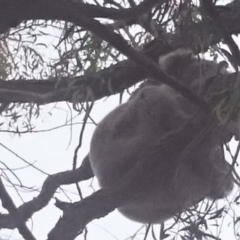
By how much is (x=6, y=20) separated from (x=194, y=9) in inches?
18.3

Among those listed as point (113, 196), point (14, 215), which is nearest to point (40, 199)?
point (14, 215)

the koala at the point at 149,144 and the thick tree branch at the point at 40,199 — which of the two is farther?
the koala at the point at 149,144

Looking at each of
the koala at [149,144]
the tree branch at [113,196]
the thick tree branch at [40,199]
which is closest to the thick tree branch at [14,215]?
the thick tree branch at [40,199]

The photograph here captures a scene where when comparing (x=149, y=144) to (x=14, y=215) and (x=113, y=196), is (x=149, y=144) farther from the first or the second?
(x=14, y=215)

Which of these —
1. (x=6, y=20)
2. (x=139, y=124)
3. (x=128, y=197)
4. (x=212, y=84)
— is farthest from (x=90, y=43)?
(x=139, y=124)

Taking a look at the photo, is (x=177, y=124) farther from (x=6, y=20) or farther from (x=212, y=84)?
(x=6, y=20)

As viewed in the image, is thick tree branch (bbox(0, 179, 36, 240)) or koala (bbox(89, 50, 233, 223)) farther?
koala (bbox(89, 50, 233, 223))

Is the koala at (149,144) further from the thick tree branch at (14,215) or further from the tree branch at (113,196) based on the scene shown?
the thick tree branch at (14,215)

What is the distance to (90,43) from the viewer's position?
1437mm

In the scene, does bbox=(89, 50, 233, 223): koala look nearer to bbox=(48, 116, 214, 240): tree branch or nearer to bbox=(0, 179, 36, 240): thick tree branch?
bbox=(48, 116, 214, 240): tree branch

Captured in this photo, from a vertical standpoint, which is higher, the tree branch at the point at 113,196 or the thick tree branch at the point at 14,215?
the thick tree branch at the point at 14,215

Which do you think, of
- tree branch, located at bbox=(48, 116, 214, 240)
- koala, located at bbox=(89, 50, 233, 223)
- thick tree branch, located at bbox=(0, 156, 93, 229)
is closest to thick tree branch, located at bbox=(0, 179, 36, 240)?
thick tree branch, located at bbox=(0, 156, 93, 229)

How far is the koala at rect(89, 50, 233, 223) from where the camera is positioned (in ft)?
6.06

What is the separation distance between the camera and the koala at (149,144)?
185cm
